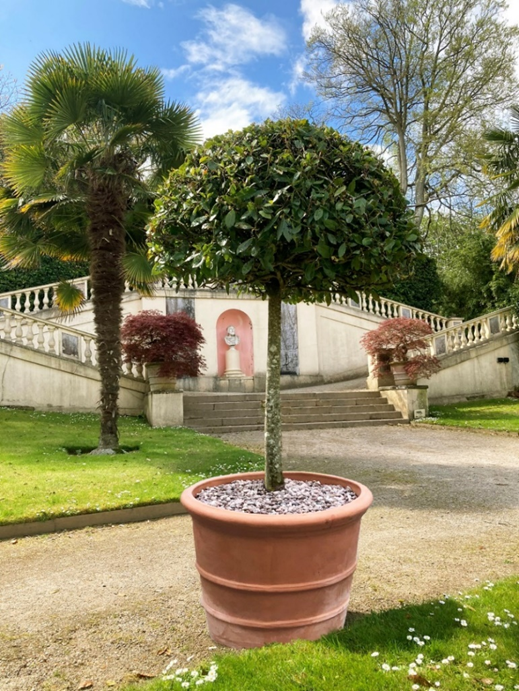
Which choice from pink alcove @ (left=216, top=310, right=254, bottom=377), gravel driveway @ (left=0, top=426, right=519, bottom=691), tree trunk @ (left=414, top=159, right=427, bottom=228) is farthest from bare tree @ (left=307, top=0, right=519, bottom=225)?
gravel driveway @ (left=0, top=426, right=519, bottom=691)

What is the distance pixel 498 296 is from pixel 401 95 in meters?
11.0

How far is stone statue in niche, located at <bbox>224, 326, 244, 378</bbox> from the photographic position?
16.9m

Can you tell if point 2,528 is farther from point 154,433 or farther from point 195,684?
point 154,433

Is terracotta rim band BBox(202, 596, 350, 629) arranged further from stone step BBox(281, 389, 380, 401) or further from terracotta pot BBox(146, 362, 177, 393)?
stone step BBox(281, 389, 380, 401)

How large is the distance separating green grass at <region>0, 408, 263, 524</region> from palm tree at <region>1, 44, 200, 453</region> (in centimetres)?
97

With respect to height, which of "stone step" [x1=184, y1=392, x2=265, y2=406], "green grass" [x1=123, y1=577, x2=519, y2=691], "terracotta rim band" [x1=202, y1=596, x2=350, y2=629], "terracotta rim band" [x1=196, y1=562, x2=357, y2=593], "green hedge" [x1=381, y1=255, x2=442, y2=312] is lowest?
"green grass" [x1=123, y1=577, x2=519, y2=691]

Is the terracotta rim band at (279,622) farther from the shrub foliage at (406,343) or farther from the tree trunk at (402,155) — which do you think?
the tree trunk at (402,155)

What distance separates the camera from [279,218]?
251 centimetres

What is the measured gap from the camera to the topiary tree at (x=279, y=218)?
2.54 metres

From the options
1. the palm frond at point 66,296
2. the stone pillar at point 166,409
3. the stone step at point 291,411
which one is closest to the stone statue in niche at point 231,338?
the stone step at point 291,411

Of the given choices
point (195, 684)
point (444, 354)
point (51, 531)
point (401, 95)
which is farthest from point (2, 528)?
point (401, 95)

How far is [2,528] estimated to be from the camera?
4.35 meters

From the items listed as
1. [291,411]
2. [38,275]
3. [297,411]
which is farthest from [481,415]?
[38,275]

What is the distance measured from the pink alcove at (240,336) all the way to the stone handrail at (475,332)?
21.1ft
